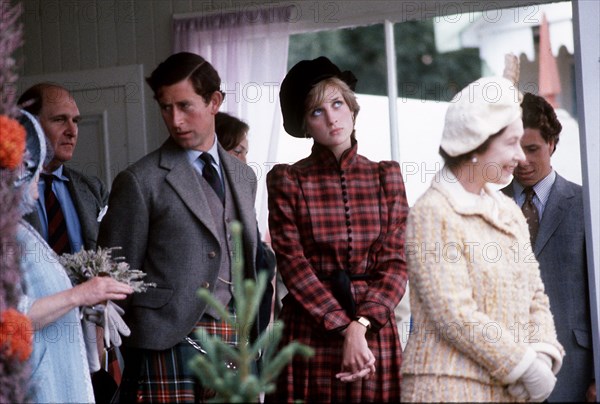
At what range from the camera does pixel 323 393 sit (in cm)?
371

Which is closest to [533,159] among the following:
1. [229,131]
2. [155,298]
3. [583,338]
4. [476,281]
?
[583,338]

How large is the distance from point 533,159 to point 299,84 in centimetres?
109

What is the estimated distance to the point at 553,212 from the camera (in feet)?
14.0

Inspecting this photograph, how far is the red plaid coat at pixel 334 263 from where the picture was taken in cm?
368

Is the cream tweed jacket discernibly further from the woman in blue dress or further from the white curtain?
the white curtain

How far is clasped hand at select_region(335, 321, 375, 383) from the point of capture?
363 cm

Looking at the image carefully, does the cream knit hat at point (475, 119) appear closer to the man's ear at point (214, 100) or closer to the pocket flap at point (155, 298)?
the man's ear at point (214, 100)

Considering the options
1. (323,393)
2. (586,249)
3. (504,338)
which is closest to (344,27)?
(586,249)

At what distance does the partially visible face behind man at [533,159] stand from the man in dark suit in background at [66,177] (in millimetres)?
1795

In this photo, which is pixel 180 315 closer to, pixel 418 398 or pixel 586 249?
pixel 418 398

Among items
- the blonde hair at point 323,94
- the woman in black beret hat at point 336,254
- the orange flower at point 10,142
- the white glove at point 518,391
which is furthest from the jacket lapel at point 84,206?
A: the white glove at point 518,391

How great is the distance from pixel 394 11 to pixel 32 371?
3492 mm

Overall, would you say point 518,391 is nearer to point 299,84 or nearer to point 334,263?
point 334,263

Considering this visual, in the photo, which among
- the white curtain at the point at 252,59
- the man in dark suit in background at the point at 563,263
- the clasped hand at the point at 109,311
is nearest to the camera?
the clasped hand at the point at 109,311
